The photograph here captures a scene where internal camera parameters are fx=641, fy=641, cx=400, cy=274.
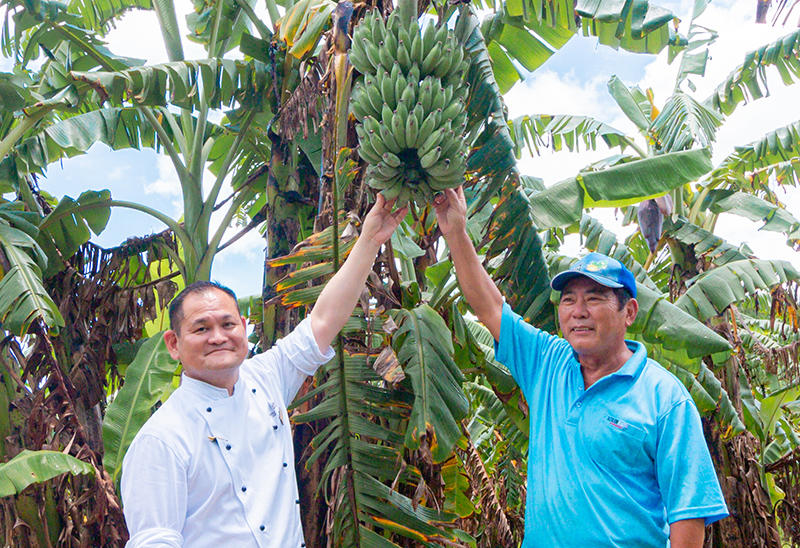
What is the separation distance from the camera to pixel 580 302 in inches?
76.4

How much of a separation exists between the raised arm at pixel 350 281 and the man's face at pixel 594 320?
24.4 inches

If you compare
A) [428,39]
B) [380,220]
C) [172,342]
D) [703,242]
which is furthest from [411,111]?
[703,242]

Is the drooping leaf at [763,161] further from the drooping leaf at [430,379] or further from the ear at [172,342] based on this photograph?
the ear at [172,342]

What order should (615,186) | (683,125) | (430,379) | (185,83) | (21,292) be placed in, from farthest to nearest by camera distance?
(683,125)
(185,83)
(21,292)
(615,186)
(430,379)

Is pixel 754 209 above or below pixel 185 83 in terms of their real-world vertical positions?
below

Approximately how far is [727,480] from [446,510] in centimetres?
315

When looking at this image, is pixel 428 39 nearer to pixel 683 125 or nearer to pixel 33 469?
pixel 33 469

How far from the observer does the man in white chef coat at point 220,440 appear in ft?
4.70

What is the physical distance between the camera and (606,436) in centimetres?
177

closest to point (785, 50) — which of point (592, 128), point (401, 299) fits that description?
point (592, 128)

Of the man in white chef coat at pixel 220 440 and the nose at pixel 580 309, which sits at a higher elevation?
the nose at pixel 580 309

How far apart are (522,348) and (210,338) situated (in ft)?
3.49

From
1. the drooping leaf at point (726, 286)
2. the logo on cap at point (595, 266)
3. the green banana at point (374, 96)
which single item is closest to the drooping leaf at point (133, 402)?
the green banana at point (374, 96)

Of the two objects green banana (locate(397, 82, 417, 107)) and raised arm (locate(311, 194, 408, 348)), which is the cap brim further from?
green banana (locate(397, 82, 417, 107))
